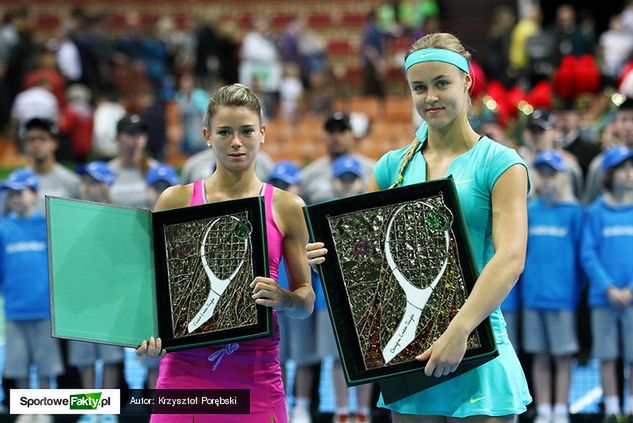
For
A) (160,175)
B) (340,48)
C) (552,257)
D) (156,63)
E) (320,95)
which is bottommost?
(552,257)

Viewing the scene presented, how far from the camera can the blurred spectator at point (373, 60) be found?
654 inches

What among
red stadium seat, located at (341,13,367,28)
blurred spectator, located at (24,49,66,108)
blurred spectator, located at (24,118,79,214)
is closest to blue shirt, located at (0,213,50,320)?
blurred spectator, located at (24,118,79,214)

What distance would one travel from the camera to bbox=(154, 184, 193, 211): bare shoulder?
3.79 m

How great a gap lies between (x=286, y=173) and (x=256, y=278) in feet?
13.8

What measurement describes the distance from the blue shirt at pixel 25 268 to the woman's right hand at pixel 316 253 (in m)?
4.39

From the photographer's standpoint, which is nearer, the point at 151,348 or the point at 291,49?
the point at 151,348

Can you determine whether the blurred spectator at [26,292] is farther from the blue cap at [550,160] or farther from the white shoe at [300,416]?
the blue cap at [550,160]

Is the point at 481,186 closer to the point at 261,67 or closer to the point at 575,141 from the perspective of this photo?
the point at 575,141

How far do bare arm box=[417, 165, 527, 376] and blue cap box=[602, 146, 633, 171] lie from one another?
13.7 ft

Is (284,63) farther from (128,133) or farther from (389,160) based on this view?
(389,160)

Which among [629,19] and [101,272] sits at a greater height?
[629,19]

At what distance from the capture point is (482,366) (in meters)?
3.31

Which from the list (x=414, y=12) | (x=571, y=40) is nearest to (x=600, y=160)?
(x=571, y=40)

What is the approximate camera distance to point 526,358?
7.76 m
